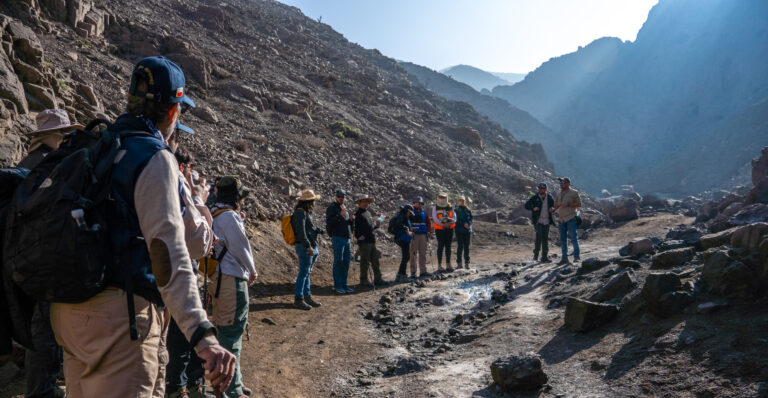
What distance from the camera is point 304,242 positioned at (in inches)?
303

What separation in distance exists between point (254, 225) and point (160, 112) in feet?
33.0

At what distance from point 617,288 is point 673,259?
1117 millimetres

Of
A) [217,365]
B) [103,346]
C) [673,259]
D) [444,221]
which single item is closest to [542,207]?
[444,221]

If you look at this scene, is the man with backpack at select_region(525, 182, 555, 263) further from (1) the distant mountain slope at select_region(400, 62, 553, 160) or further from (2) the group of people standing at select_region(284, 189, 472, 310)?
(1) the distant mountain slope at select_region(400, 62, 553, 160)

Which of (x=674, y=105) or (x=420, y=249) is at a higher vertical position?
(x=674, y=105)

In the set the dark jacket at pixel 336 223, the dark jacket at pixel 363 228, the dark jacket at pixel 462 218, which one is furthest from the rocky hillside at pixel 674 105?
the dark jacket at pixel 336 223

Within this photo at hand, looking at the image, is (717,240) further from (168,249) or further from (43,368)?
(43,368)

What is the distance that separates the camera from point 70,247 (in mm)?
1611

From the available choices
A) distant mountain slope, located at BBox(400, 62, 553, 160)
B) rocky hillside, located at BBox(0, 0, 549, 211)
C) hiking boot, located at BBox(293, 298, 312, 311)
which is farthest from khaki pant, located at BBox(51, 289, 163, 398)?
distant mountain slope, located at BBox(400, 62, 553, 160)

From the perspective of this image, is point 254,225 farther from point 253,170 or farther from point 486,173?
point 486,173

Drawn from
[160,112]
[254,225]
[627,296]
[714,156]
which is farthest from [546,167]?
[160,112]

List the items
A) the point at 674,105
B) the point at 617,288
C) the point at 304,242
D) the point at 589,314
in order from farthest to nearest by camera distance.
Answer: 1. the point at 674,105
2. the point at 304,242
3. the point at 617,288
4. the point at 589,314

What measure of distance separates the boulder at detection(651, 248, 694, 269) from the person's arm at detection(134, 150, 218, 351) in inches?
252

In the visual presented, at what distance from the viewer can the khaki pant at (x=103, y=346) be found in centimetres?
175
